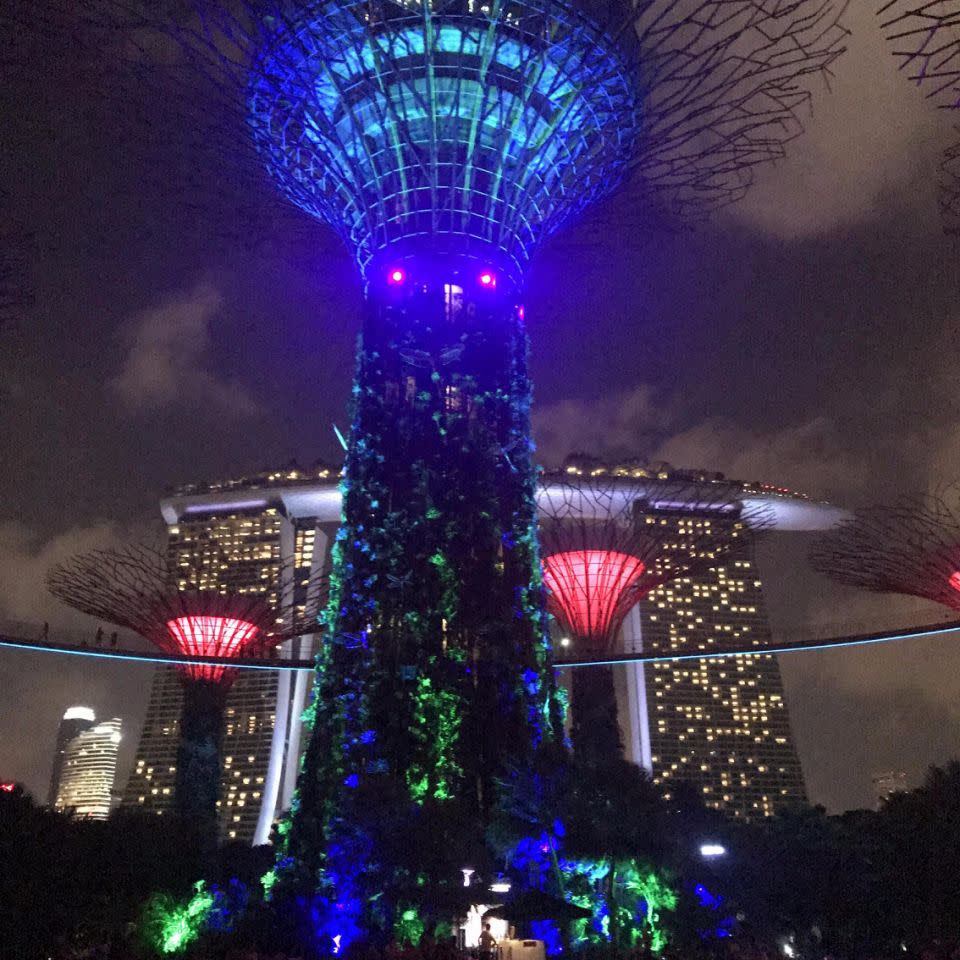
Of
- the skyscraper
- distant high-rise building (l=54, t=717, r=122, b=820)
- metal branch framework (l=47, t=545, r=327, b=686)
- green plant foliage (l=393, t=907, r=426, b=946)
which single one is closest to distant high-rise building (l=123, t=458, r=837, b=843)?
the skyscraper

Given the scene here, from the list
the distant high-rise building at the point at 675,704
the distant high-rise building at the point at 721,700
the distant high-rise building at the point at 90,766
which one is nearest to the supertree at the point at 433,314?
the distant high-rise building at the point at 675,704

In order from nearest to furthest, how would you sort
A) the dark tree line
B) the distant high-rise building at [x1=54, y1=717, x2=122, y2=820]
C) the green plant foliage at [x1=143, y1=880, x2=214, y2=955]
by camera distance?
the dark tree line < the green plant foliage at [x1=143, y1=880, x2=214, y2=955] < the distant high-rise building at [x1=54, y1=717, x2=122, y2=820]

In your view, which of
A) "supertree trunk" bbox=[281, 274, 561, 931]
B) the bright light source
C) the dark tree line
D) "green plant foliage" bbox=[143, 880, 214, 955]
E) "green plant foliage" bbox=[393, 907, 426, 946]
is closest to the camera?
"green plant foliage" bbox=[393, 907, 426, 946]

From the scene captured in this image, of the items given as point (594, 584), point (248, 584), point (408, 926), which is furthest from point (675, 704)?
point (408, 926)

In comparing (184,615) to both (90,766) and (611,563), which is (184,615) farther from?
(90,766)

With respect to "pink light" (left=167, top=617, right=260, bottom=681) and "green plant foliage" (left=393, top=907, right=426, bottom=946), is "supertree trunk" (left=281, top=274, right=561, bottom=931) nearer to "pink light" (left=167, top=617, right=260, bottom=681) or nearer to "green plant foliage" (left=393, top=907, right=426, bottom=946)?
"green plant foliage" (left=393, top=907, right=426, bottom=946)

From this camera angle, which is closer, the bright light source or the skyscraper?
the bright light source

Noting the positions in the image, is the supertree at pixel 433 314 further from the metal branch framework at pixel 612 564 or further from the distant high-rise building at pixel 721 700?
the distant high-rise building at pixel 721 700
